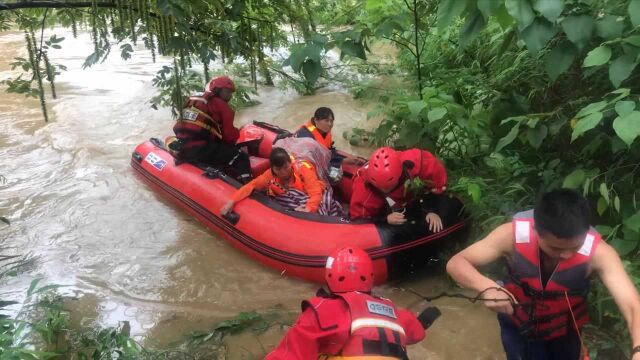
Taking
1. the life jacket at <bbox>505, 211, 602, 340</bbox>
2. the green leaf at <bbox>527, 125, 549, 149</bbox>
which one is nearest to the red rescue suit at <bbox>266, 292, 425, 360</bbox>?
the life jacket at <bbox>505, 211, 602, 340</bbox>

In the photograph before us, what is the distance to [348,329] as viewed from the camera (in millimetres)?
2273

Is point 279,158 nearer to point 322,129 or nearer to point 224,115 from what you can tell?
point 322,129

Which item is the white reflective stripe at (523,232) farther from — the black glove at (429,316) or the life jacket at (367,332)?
the life jacket at (367,332)

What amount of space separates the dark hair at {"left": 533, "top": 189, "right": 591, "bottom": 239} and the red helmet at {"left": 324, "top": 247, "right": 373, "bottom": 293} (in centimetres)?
87

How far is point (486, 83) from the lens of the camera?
13.9 ft

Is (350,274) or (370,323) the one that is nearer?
(370,323)

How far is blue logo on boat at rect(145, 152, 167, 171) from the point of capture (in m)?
5.89

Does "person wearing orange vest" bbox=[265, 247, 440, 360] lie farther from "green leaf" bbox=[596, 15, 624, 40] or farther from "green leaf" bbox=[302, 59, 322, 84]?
"green leaf" bbox=[596, 15, 624, 40]

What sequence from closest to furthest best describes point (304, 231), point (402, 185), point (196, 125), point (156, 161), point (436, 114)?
point (436, 114) → point (402, 185) → point (304, 231) → point (196, 125) → point (156, 161)

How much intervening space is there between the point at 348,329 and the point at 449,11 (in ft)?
4.39

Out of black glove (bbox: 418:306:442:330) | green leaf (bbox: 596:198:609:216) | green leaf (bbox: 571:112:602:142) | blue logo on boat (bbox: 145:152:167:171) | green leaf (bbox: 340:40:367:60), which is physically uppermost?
green leaf (bbox: 340:40:367:60)

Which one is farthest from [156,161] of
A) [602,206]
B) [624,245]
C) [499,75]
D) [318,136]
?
[624,245]

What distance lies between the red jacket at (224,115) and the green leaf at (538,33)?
12.5ft

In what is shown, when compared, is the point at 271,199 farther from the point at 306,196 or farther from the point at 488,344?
the point at 488,344
